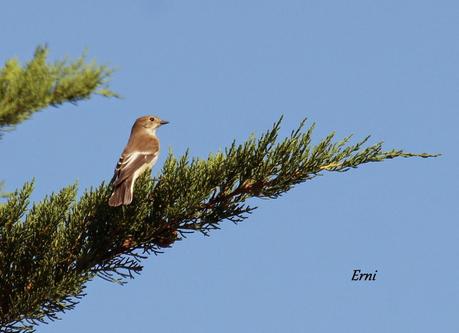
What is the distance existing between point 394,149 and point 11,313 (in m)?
3.20

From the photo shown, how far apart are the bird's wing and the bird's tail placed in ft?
4.68

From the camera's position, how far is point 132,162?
9695mm

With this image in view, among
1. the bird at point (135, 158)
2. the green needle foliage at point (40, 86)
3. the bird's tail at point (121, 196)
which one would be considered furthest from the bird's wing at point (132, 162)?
the green needle foliage at point (40, 86)

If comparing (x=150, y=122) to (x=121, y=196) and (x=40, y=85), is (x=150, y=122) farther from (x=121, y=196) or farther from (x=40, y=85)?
(x=40, y=85)

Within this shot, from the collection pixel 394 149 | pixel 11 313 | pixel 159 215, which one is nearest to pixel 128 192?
pixel 159 215

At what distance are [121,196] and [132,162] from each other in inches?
120

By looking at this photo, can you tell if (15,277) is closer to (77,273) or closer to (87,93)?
(77,273)

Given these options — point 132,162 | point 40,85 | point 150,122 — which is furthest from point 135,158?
point 40,85

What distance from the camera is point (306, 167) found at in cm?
649

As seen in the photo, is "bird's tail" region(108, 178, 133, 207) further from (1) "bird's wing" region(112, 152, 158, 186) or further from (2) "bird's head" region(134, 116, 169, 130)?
(2) "bird's head" region(134, 116, 169, 130)

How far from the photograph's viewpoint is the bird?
6.61 m

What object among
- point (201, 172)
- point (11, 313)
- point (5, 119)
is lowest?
point (11, 313)

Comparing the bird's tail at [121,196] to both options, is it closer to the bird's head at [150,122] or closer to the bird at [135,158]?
the bird at [135,158]

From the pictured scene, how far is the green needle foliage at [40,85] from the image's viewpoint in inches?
175
